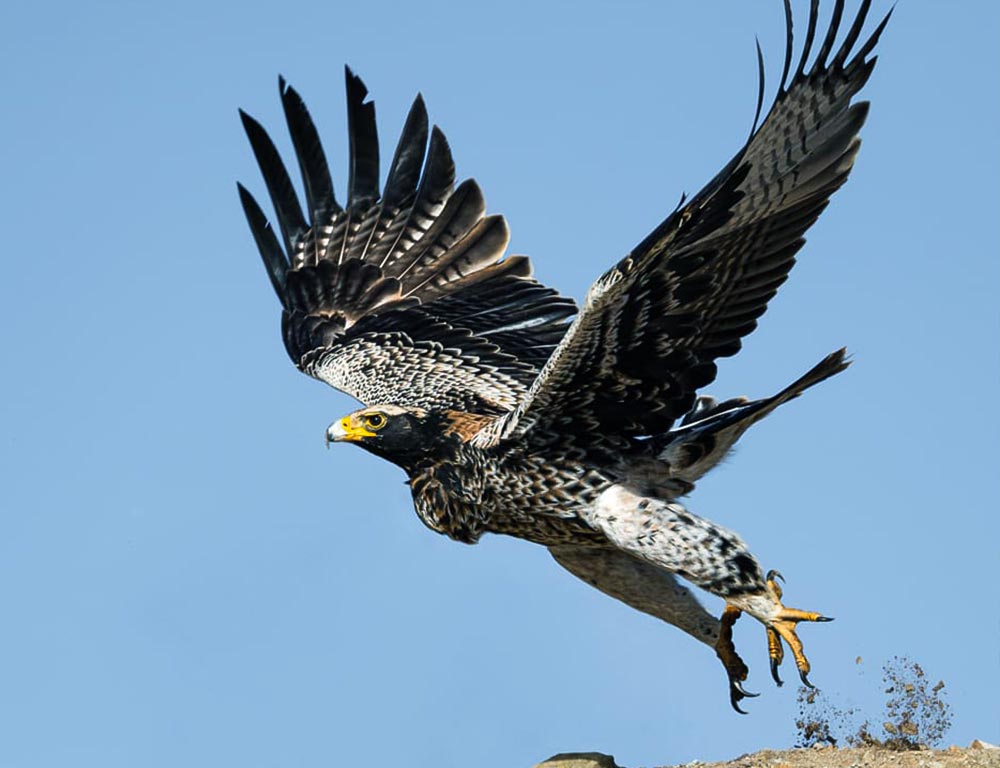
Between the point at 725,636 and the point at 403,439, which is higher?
the point at 403,439

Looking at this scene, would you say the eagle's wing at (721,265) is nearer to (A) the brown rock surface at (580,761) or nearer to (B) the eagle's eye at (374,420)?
(B) the eagle's eye at (374,420)

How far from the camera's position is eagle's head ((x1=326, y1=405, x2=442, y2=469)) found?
9.91 metres

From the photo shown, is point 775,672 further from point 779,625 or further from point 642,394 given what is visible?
point 642,394

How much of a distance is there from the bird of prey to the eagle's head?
1 centimetres

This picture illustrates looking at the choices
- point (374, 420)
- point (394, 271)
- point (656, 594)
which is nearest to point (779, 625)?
point (656, 594)

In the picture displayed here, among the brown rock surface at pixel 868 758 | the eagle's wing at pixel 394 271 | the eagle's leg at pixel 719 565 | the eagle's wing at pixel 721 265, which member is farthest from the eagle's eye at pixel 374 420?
the brown rock surface at pixel 868 758

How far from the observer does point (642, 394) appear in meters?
9.14

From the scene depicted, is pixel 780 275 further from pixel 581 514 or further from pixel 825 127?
pixel 581 514

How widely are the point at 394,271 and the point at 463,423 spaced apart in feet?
8.90

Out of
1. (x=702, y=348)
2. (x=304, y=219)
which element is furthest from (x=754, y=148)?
(x=304, y=219)

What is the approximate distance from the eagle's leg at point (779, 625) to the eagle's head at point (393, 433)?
7.25 ft

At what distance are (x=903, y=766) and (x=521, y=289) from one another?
4.68 meters

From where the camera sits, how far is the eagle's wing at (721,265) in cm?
838

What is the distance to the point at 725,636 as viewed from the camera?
9281mm
